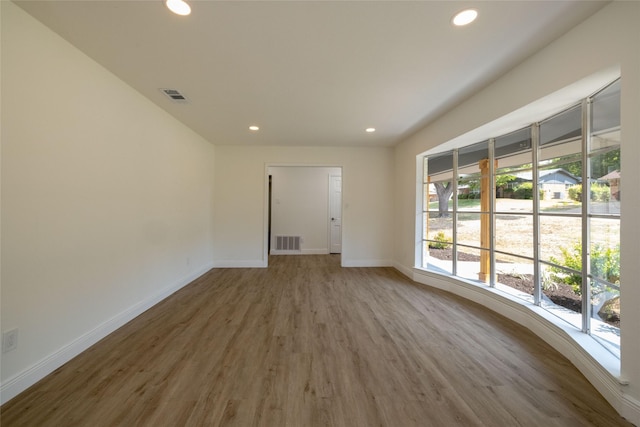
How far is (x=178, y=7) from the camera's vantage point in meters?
1.54

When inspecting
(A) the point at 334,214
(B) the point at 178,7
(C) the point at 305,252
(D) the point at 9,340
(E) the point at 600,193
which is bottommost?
(C) the point at 305,252

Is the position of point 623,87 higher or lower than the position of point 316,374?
higher

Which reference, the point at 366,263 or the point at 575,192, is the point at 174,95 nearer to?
the point at 575,192

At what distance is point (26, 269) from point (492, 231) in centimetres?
449

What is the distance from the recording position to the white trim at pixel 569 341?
1.47 m

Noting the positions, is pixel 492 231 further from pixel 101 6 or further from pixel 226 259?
A: pixel 226 259

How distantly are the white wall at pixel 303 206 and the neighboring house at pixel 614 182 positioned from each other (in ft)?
17.8

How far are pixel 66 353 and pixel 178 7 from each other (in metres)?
2.73

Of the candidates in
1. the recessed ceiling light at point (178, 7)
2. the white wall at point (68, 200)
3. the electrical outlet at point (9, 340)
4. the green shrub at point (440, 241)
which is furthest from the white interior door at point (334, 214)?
the electrical outlet at point (9, 340)

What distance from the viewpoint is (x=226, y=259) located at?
5.07 meters

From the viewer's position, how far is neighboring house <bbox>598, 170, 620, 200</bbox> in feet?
5.65

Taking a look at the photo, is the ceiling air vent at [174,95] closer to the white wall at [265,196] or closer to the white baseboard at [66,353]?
the white wall at [265,196]

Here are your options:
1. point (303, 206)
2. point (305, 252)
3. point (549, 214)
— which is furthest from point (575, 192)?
point (305, 252)

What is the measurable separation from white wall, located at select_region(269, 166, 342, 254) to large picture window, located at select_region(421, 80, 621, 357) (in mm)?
3524
